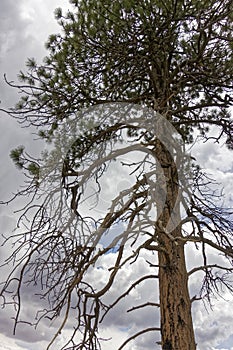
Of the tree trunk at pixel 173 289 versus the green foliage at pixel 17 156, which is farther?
the green foliage at pixel 17 156

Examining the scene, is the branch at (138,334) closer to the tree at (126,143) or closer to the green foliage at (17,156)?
the tree at (126,143)

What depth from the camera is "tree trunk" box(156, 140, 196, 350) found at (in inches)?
139

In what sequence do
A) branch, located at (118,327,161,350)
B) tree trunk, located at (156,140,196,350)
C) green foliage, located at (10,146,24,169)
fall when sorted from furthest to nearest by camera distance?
green foliage, located at (10,146,24,169), branch, located at (118,327,161,350), tree trunk, located at (156,140,196,350)

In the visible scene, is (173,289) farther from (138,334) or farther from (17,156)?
(17,156)

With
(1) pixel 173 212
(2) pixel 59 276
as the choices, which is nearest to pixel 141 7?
(1) pixel 173 212

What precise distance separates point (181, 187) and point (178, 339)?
5.02 feet

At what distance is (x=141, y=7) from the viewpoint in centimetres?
443

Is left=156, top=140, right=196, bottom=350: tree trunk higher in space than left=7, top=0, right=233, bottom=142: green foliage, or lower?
lower

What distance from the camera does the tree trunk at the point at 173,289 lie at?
3.53 meters

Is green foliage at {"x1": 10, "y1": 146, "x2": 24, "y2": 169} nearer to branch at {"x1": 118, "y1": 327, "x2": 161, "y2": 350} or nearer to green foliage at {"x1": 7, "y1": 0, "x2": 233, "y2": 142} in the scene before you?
green foliage at {"x1": 7, "y1": 0, "x2": 233, "y2": 142}

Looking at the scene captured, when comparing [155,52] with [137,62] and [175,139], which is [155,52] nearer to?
[137,62]

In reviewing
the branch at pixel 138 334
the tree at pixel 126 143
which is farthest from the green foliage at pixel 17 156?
the branch at pixel 138 334

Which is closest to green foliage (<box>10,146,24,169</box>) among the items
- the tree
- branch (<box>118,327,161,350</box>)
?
the tree

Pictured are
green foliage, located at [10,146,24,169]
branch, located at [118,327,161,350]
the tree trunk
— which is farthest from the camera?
green foliage, located at [10,146,24,169]
